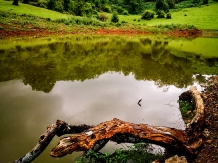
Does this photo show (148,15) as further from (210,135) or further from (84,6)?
(210,135)

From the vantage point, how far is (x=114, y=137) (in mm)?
4699

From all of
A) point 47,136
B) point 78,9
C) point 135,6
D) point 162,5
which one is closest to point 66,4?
point 78,9

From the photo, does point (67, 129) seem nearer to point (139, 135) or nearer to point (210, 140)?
point (139, 135)

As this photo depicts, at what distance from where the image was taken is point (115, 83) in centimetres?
1104

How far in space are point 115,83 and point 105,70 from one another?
9.07 ft

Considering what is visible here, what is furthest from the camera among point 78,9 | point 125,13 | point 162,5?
point 125,13

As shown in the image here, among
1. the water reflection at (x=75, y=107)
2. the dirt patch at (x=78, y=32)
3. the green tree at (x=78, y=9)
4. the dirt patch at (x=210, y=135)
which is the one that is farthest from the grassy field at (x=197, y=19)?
the dirt patch at (x=210, y=135)

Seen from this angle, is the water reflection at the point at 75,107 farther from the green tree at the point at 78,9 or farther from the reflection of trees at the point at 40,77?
the green tree at the point at 78,9

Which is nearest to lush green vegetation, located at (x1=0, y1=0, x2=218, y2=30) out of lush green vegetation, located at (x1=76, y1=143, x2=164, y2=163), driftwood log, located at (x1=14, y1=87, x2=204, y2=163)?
driftwood log, located at (x1=14, y1=87, x2=204, y2=163)

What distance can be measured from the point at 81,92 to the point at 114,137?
16.6 ft

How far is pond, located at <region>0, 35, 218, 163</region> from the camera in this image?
21.0ft

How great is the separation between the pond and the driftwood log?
44.2 inches

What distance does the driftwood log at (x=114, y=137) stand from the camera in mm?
4016

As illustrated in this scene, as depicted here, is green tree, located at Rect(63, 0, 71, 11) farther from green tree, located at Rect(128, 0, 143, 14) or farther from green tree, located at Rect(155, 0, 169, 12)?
green tree, located at Rect(155, 0, 169, 12)
